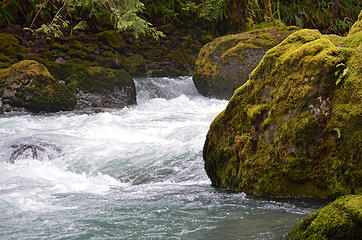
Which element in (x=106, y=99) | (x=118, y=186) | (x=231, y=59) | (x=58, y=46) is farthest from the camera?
(x=58, y=46)

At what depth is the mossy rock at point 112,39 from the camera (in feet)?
46.1

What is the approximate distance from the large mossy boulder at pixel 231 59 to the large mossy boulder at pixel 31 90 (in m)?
4.09

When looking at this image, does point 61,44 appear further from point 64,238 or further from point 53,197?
point 64,238

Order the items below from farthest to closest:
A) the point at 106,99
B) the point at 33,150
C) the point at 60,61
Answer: the point at 60,61, the point at 106,99, the point at 33,150

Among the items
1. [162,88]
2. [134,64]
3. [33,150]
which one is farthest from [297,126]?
[134,64]

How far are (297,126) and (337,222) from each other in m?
1.70

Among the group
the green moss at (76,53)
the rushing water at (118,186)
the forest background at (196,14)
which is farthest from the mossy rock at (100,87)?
the rushing water at (118,186)

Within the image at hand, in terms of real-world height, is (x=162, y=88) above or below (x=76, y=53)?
below

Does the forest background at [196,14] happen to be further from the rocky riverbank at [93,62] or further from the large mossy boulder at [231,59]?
the large mossy boulder at [231,59]

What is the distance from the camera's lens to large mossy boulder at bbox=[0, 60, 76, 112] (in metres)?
10.1

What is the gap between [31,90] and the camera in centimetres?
1018

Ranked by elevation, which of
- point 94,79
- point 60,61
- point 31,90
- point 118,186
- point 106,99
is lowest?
point 118,186

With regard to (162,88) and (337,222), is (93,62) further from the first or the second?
(337,222)

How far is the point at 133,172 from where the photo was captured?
19.0ft
